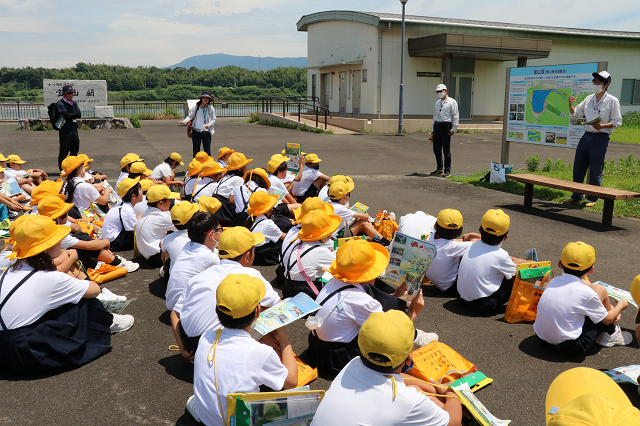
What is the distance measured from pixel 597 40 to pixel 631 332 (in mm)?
29001

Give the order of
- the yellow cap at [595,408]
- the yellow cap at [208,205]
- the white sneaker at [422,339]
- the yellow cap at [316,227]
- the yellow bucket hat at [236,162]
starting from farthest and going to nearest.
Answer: the yellow bucket hat at [236,162] → the yellow cap at [208,205] → the yellow cap at [316,227] → the white sneaker at [422,339] → the yellow cap at [595,408]

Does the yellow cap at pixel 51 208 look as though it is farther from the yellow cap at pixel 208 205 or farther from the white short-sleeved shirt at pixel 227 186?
the white short-sleeved shirt at pixel 227 186

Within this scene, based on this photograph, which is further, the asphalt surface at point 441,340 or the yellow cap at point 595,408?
the asphalt surface at point 441,340

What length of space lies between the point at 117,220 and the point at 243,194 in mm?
1604

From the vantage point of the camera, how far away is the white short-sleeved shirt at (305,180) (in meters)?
7.95

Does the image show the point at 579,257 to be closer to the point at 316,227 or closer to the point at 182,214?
the point at 316,227

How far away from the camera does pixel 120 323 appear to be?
428 cm

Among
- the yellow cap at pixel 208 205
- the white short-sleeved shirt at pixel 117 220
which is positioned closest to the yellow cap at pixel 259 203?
the yellow cap at pixel 208 205

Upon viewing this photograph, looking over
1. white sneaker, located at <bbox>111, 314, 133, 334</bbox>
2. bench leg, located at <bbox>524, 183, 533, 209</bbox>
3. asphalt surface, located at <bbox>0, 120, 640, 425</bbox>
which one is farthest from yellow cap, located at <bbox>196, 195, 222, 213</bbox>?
bench leg, located at <bbox>524, 183, 533, 209</bbox>

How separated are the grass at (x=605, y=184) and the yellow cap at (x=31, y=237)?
26.5 ft

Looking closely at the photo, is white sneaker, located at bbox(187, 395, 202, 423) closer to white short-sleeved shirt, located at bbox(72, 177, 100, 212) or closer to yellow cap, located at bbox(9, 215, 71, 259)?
yellow cap, located at bbox(9, 215, 71, 259)

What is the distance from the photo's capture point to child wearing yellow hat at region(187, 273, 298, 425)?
257 cm

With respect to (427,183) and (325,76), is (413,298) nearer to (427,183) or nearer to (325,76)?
(427,183)

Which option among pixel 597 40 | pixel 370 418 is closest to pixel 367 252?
pixel 370 418
